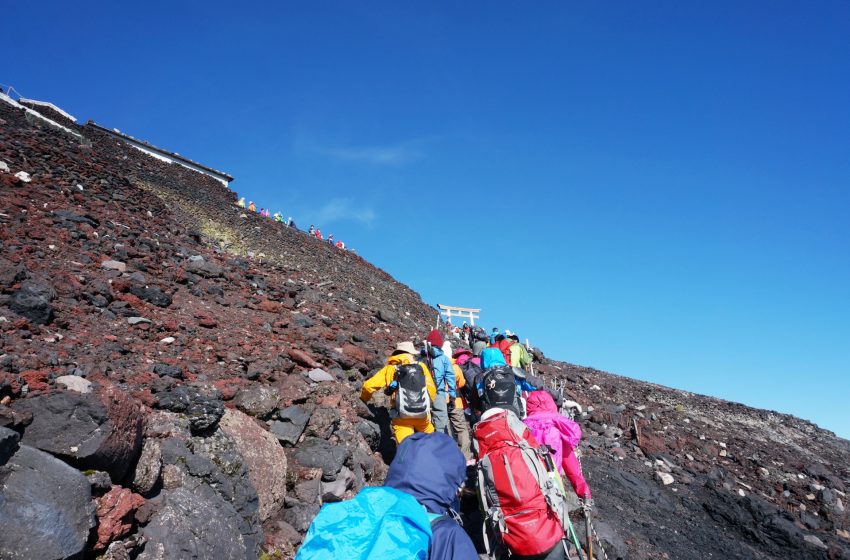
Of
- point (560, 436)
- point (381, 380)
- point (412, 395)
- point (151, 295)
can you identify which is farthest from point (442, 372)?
point (151, 295)

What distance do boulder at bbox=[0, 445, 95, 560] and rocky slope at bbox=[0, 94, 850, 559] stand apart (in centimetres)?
1

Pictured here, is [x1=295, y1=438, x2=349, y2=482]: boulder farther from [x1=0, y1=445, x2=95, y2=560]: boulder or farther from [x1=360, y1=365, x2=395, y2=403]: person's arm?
[x1=0, y1=445, x2=95, y2=560]: boulder

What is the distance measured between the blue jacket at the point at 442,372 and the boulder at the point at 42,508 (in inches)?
192

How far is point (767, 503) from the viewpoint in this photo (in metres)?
12.3

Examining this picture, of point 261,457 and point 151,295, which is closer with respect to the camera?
point 261,457

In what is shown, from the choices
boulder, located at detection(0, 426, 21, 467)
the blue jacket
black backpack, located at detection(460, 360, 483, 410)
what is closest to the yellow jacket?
the blue jacket

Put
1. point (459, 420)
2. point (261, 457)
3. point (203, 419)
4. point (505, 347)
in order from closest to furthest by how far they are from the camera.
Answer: point (203, 419)
point (261, 457)
point (459, 420)
point (505, 347)

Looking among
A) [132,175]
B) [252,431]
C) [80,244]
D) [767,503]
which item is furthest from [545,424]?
[132,175]

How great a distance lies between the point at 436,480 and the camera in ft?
11.2

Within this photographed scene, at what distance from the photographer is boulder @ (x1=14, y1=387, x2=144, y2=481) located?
3535mm

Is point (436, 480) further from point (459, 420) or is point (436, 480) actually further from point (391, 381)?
point (459, 420)

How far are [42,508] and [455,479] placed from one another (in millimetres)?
2854

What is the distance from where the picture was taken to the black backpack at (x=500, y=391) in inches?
263

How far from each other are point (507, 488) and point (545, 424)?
164 centimetres
